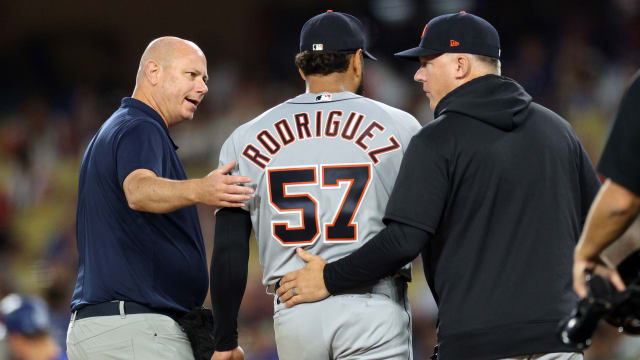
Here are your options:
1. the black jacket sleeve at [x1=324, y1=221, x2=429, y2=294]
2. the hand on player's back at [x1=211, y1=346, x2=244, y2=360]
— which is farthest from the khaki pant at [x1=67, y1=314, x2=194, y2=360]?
the black jacket sleeve at [x1=324, y1=221, x2=429, y2=294]

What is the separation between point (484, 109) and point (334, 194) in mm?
657

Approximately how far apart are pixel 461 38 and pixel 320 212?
871mm

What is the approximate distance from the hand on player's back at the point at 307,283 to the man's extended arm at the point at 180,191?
0.34 m

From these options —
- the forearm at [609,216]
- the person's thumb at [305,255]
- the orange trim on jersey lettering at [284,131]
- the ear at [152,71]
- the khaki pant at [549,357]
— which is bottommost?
the khaki pant at [549,357]

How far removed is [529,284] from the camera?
9.27 ft

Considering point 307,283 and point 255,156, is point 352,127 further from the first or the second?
point 307,283

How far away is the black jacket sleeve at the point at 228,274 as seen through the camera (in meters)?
3.31

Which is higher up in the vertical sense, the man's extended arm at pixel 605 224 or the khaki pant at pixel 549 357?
the man's extended arm at pixel 605 224

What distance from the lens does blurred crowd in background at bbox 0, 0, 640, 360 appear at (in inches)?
361

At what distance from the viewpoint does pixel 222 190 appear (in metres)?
3.00

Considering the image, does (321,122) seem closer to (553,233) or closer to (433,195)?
(433,195)

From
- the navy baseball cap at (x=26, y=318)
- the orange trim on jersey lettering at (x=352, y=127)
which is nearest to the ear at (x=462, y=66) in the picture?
the orange trim on jersey lettering at (x=352, y=127)

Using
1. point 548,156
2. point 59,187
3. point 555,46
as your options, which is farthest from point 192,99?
point 59,187

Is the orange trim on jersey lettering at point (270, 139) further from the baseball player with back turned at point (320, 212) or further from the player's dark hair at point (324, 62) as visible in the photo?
the player's dark hair at point (324, 62)
